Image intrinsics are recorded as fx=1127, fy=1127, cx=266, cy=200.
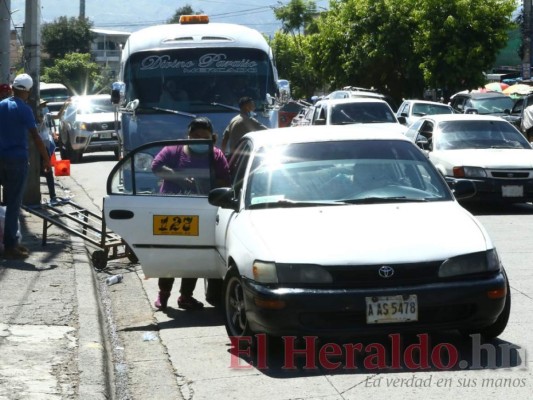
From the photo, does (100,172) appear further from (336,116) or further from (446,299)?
(446,299)

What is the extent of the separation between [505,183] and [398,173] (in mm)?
9016

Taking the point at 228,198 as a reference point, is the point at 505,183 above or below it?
below

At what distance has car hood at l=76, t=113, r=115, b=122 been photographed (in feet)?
105

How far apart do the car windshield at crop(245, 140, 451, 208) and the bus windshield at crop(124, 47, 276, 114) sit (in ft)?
27.0

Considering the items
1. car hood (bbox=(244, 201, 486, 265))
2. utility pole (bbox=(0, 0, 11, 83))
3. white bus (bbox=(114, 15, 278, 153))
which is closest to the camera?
car hood (bbox=(244, 201, 486, 265))

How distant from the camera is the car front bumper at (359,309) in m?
7.30

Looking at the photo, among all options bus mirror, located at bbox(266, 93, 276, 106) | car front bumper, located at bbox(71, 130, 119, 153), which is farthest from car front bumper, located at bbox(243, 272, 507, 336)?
car front bumper, located at bbox(71, 130, 119, 153)

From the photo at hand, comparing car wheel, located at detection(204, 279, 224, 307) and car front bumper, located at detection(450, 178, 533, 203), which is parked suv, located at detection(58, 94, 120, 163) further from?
car wheel, located at detection(204, 279, 224, 307)

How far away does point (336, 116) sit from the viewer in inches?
1041

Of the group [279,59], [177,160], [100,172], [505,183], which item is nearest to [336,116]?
[100,172]

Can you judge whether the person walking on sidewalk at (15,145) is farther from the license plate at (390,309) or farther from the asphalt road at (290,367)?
the license plate at (390,309)

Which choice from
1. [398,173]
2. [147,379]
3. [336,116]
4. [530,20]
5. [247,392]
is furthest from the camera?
[530,20]

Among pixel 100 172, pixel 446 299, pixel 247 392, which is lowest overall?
pixel 100 172

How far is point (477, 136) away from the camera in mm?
18984
